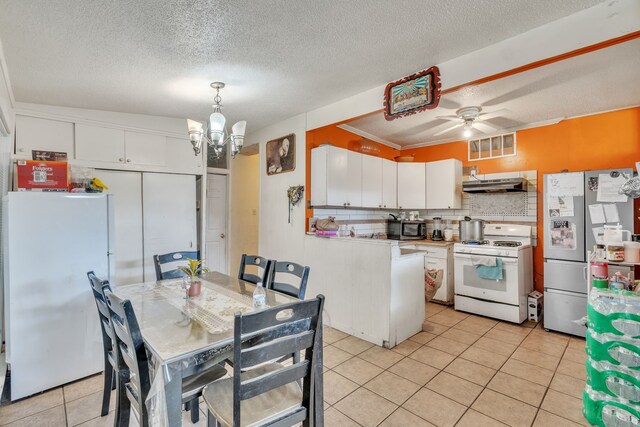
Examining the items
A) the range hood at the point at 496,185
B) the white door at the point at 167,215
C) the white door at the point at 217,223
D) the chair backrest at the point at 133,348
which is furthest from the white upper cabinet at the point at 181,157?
the range hood at the point at 496,185

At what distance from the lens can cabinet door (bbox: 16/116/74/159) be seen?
3.10 metres

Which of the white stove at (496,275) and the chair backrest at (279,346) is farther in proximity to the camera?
the white stove at (496,275)

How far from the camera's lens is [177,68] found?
2.52 metres

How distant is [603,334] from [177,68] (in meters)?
3.58

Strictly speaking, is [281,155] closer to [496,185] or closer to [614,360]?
[496,185]

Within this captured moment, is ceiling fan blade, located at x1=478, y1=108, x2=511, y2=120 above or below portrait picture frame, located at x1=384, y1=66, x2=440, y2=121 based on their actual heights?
above

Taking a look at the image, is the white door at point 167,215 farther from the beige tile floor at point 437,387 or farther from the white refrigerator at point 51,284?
the beige tile floor at point 437,387

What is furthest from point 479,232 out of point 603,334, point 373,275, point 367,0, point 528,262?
point 367,0

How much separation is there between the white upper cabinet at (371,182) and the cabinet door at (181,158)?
2263mm

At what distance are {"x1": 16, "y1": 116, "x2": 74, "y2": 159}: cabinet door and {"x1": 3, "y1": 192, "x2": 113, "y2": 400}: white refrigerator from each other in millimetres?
1153

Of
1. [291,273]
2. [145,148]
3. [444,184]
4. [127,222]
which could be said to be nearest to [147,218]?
[127,222]

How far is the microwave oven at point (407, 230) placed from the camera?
4.92 metres

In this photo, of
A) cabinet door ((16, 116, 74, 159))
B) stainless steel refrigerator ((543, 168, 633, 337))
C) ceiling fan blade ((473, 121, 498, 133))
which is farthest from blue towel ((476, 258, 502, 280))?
cabinet door ((16, 116, 74, 159))

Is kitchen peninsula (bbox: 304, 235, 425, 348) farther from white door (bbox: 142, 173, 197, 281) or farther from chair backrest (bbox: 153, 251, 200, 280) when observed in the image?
white door (bbox: 142, 173, 197, 281)
